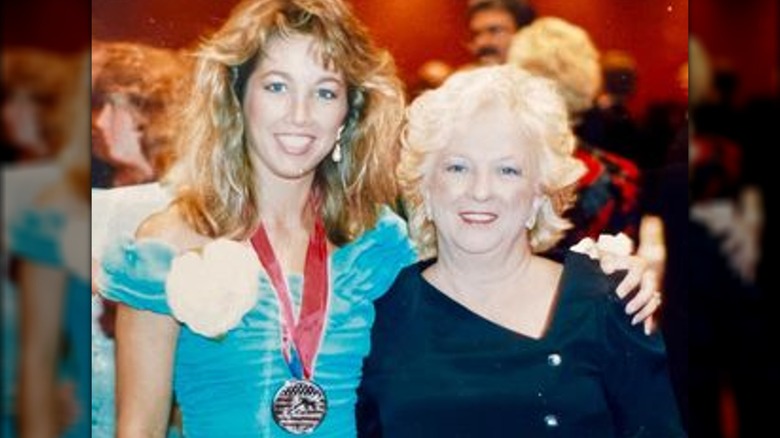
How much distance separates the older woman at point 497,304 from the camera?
151cm

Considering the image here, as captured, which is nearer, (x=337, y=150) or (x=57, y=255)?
(x=337, y=150)

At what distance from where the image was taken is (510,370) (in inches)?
60.3

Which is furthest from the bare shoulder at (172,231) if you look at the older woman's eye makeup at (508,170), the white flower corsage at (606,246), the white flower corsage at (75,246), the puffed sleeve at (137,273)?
the white flower corsage at (606,246)

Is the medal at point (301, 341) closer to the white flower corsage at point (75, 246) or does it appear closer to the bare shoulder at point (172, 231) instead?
the bare shoulder at point (172, 231)

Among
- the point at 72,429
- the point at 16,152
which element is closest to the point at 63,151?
the point at 16,152

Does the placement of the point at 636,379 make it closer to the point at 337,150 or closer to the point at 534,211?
the point at 534,211

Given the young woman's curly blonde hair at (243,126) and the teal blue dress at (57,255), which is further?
the teal blue dress at (57,255)

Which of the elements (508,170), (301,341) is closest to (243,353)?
(301,341)

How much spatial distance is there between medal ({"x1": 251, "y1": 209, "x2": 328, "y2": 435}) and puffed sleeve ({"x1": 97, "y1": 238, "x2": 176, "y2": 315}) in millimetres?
136

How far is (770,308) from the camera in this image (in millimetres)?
1583

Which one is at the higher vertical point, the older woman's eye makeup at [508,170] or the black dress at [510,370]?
the older woman's eye makeup at [508,170]

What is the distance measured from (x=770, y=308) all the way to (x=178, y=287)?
2.86ft

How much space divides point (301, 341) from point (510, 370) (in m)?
0.30

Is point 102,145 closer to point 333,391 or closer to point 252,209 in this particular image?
point 252,209
